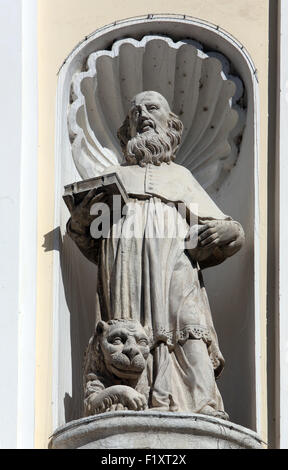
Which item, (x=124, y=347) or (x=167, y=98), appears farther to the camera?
(x=167, y=98)

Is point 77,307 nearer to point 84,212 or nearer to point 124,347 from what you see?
point 84,212

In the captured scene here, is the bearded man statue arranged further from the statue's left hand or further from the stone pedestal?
the stone pedestal

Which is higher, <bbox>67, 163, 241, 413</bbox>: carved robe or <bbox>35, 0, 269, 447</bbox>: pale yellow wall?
<bbox>35, 0, 269, 447</bbox>: pale yellow wall

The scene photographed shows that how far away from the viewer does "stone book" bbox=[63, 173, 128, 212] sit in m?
9.46

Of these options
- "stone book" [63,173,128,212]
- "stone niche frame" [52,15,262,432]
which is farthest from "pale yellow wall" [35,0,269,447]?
"stone book" [63,173,128,212]

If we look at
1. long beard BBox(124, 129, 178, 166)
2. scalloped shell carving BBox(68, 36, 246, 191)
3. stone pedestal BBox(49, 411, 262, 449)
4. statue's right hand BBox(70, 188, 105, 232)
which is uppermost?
scalloped shell carving BBox(68, 36, 246, 191)

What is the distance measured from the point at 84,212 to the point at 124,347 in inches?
25.6

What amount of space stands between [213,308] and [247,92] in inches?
37.1

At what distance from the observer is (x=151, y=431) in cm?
887

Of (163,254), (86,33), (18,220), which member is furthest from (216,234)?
(86,33)

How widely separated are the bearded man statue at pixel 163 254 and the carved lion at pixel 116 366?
6 cm

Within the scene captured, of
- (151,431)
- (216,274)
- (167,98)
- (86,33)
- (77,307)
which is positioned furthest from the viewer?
(167,98)

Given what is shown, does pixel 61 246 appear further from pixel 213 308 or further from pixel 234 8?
pixel 234 8
